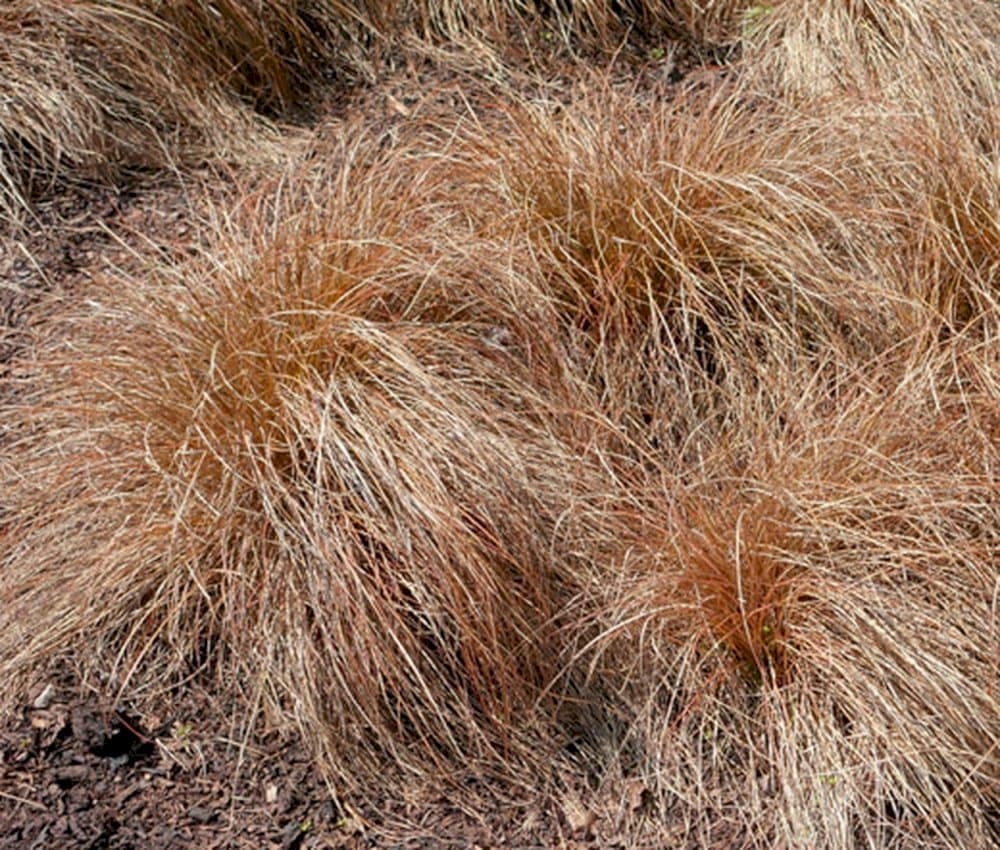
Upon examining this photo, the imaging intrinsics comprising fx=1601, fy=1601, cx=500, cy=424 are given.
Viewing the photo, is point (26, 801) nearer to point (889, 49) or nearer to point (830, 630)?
point (830, 630)

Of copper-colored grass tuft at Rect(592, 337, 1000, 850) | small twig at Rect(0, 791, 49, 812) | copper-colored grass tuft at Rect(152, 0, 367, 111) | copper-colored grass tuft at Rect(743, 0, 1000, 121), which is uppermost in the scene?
copper-colored grass tuft at Rect(743, 0, 1000, 121)

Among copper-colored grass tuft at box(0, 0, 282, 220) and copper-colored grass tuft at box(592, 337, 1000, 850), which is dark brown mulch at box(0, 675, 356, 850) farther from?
copper-colored grass tuft at box(0, 0, 282, 220)

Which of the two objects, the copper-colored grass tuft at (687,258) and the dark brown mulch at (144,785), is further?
the copper-colored grass tuft at (687,258)

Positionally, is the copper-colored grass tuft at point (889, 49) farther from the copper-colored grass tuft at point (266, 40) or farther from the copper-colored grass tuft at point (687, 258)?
the copper-colored grass tuft at point (266, 40)

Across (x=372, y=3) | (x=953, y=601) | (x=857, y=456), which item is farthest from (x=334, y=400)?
(x=372, y=3)

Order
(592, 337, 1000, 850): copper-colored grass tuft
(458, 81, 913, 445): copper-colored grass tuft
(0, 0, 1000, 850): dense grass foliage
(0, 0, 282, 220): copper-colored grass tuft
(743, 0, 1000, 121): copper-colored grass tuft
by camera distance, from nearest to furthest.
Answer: (592, 337, 1000, 850): copper-colored grass tuft
(0, 0, 1000, 850): dense grass foliage
(458, 81, 913, 445): copper-colored grass tuft
(0, 0, 282, 220): copper-colored grass tuft
(743, 0, 1000, 121): copper-colored grass tuft

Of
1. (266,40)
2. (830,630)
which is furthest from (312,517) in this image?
(266,40)

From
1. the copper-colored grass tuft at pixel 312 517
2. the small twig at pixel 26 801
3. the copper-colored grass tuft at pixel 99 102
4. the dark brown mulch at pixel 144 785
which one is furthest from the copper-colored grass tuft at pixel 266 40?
the small twig at pixel 26 801

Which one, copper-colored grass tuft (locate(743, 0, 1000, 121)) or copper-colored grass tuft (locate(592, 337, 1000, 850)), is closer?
copper-colored grass tuft (locate(592, 337, 1000, 850))

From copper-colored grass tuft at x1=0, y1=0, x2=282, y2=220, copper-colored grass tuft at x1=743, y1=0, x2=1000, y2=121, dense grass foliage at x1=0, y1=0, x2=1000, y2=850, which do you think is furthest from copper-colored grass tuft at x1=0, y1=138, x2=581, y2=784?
copper-colored grass tuft at x1=743, y1=0, x2=1000, y2=121

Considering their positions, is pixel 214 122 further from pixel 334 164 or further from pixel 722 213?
pixel 722 213
